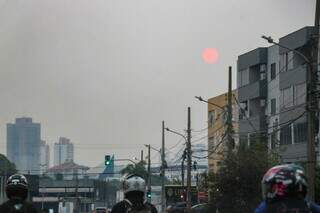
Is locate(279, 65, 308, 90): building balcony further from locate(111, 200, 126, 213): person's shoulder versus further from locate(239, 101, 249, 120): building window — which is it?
locate(111, 200, 126, 213): person's shoulder

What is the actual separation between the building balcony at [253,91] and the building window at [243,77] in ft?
2.07

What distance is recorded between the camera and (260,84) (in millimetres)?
76062

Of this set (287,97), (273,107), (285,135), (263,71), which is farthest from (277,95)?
(285,135)

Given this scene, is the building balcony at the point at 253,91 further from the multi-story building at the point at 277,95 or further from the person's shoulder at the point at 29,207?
the person's shoulder at the point at 29,207

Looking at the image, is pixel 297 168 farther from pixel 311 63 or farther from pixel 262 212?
pixel 311 63

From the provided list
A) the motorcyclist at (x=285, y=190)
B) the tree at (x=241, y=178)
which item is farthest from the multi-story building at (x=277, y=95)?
the motorcyclist at (x=285, y=190)

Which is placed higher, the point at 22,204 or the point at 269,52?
the point at 269,52

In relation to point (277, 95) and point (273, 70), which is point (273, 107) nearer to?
point (277, 95)

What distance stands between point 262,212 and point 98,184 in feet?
515

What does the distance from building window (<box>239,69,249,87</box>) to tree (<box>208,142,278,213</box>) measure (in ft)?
126

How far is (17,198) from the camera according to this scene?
8.16 meters

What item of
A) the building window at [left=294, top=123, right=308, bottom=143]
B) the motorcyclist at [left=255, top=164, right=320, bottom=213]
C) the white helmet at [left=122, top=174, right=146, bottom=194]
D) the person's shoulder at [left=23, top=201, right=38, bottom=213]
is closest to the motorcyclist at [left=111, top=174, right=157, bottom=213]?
the white helmet at [left=122, top=174, right=146, bottom=194]

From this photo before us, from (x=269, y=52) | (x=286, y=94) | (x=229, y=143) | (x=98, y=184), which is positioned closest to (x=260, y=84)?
(x=269, y=52)

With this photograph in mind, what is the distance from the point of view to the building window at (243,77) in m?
80.3
